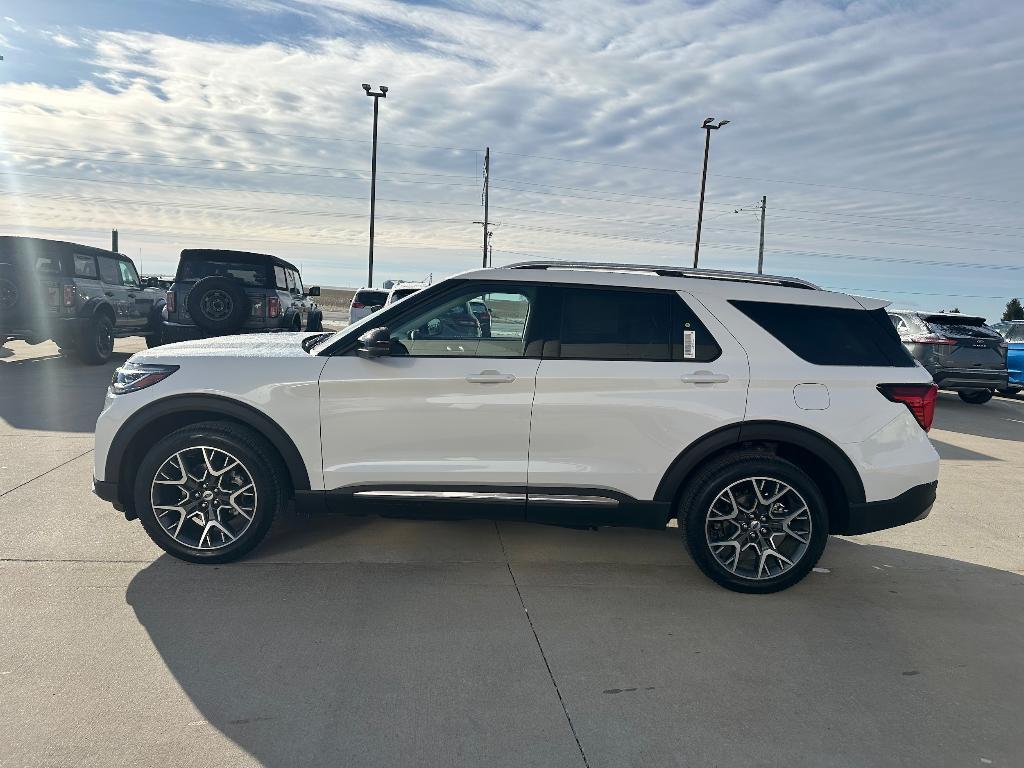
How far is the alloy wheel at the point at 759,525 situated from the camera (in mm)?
3830

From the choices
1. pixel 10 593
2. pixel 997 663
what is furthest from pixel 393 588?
pixel 997 663

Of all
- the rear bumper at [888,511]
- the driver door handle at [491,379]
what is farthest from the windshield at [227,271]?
the rear bumper at [888,511]

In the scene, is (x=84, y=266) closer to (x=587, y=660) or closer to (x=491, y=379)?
(x=491, y=379)

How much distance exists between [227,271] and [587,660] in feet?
34.0

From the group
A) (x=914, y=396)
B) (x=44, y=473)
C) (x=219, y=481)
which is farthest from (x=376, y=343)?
(x=44, y=473)

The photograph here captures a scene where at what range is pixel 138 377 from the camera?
3934 mm

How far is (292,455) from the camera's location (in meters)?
3.88

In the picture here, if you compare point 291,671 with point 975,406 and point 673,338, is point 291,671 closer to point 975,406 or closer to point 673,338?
point 673,338

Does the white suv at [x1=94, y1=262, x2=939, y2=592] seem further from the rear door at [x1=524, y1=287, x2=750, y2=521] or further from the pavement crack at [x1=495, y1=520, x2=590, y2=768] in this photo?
the pavement crack at [x1=495, y1=520, x2=590, y2=768]

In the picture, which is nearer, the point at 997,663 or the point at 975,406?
the point at 997,663

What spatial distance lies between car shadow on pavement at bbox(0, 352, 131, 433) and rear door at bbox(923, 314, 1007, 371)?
12325mm

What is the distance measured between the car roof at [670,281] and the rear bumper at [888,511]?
105 cm

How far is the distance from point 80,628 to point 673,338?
3237 millimetres

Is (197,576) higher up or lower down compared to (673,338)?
lower down
